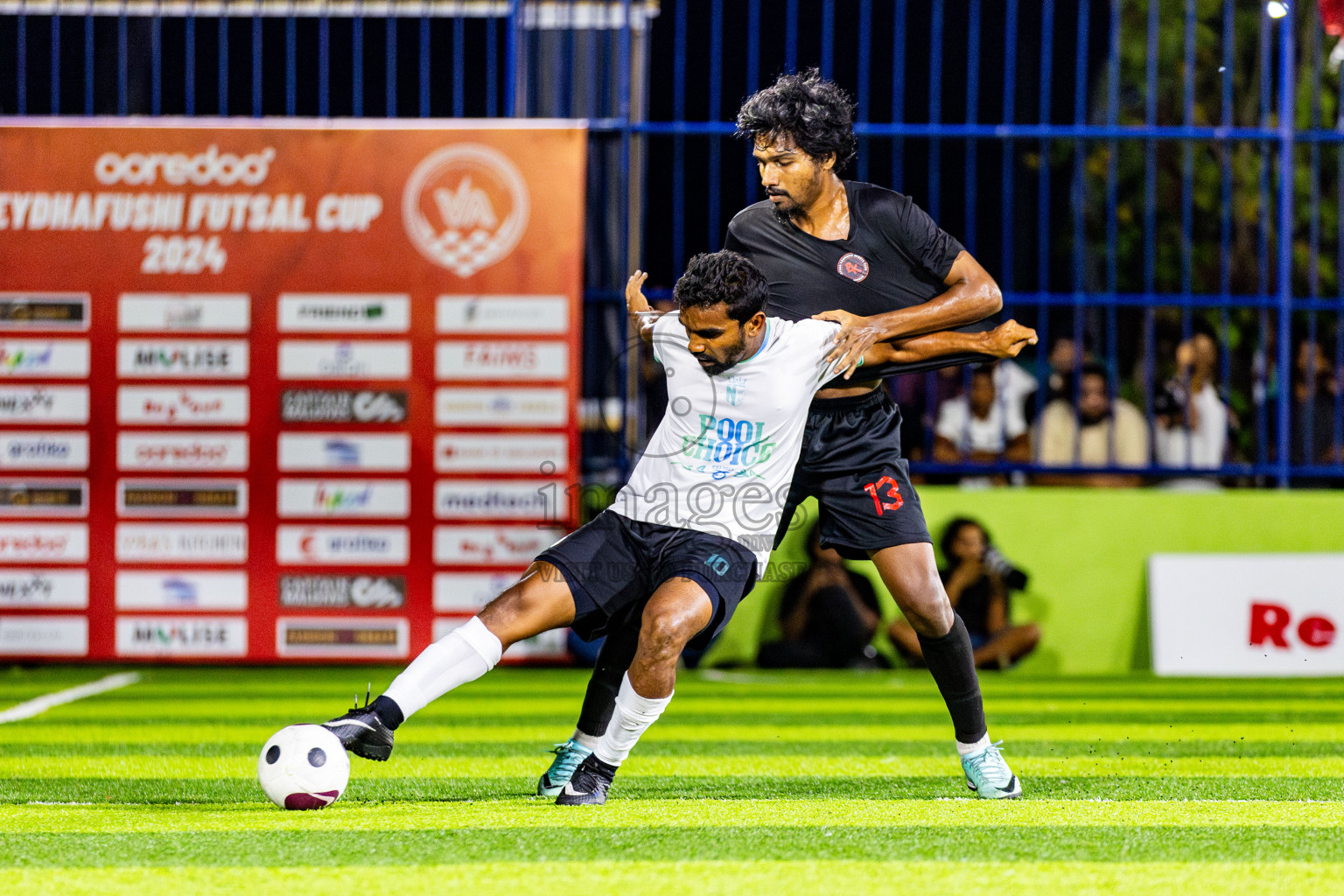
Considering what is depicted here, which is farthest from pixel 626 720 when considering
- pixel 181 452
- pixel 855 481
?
pixel 181 452

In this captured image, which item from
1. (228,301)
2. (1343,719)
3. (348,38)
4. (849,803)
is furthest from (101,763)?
(348,38)

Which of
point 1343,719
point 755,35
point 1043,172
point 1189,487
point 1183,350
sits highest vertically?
point 755,35

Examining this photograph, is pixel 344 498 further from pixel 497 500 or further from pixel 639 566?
pixel 639 566

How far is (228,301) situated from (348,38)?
6.53 feet

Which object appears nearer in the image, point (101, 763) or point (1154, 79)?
point (101, 763)

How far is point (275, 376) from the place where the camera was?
29.7 feet

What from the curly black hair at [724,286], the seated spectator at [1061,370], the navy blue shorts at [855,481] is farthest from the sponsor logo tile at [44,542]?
the curly black hair at [724,286]

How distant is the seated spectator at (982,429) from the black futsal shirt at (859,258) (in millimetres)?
4709

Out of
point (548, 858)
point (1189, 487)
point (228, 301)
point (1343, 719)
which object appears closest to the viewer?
point (548, 858)

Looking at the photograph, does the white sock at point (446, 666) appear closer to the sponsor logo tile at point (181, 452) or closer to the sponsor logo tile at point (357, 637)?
the sponsor logo tile at point (357, 637)

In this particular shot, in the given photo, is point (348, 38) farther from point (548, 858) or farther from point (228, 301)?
point (548, 858)

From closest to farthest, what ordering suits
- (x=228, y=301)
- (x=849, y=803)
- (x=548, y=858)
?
(x=548, y=858) < (x=849, y=803) < (x=228, y=301)

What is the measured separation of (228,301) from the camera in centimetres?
906

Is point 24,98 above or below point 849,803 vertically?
above
